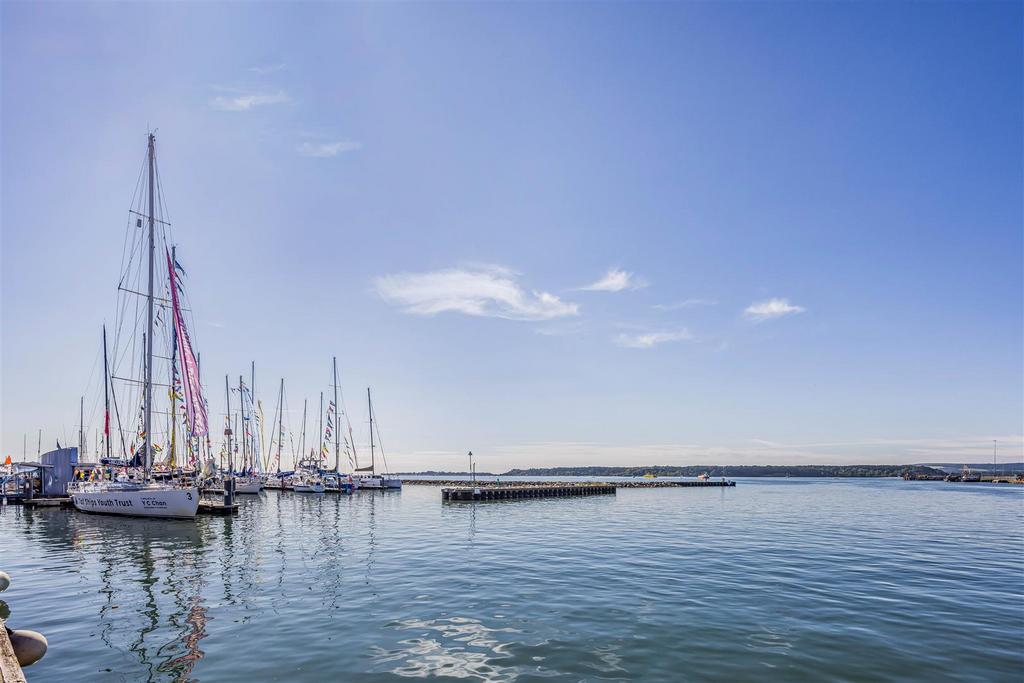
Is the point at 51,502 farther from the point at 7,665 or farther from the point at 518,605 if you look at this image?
the point at 7,665

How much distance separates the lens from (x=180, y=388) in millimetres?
55000

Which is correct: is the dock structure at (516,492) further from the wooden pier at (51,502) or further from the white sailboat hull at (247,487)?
the wooden pier at (51,502)

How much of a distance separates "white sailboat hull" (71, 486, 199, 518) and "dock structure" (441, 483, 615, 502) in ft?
127

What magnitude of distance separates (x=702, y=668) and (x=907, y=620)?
10.2 m

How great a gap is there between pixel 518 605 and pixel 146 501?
145 ft

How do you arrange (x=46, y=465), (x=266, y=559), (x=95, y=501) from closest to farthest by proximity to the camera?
(x=266, y=559) < (x=95, y=501) < (x=46, y=465)

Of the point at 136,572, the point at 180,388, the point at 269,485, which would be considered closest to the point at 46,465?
the point at 180,388

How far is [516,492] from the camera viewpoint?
3477 inches

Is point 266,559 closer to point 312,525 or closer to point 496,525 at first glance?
point 312,525

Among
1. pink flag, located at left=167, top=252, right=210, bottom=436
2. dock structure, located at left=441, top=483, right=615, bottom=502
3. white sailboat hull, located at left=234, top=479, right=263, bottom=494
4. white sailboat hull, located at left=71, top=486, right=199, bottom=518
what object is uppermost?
pink flag, located at left=167, top=252, right=210, bottom=436

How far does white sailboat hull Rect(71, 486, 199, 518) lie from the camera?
46.6 metres

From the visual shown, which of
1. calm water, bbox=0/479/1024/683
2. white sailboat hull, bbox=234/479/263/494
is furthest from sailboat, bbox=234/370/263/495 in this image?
calm water, bbox=0/479/1024/683

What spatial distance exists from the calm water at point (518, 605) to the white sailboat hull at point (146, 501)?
6008 millimetres

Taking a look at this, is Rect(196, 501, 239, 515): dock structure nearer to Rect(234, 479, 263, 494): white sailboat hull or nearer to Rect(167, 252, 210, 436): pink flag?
Rect(167, 252, 210, 436): pink flag
